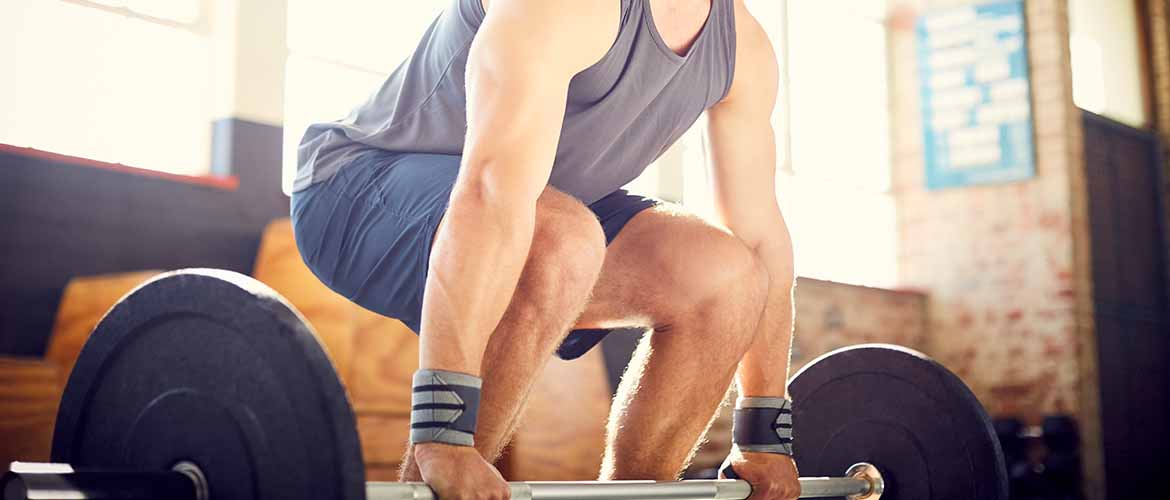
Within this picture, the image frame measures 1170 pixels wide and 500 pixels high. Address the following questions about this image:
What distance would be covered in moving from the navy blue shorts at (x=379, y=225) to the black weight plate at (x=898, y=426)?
54 cm

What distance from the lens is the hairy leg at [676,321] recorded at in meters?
1.58

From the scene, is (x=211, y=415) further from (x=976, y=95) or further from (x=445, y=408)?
(x=976, y=95)

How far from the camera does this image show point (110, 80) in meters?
3.46

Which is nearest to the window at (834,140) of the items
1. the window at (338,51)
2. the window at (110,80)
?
the window at (338,51)

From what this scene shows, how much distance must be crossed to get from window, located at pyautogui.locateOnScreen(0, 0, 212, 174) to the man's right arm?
95.7 inches

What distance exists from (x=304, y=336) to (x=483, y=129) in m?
0.29

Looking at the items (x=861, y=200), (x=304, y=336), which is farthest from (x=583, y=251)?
(x=861, y=200)

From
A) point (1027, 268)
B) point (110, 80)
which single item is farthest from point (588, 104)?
point (1027, 268)

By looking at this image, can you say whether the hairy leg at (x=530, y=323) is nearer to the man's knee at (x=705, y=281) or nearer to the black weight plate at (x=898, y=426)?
the man's knee at (x=705, y=281)

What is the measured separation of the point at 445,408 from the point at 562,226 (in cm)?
27

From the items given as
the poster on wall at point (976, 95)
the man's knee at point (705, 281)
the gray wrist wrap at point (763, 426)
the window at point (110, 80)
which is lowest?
the gray wrist wrap at point (763, 426)

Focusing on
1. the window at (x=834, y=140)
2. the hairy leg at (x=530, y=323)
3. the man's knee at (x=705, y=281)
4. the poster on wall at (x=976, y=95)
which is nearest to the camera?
the hairy leg at (x=530, y=323)

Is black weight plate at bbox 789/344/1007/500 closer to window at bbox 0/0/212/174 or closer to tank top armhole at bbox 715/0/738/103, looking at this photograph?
tank top armhole at bbox 715/0/738/103

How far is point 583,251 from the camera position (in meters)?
1.33
